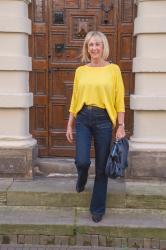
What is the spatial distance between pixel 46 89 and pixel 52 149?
34.4 inches

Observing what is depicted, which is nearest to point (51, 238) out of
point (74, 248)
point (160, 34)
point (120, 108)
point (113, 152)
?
point (74, 248)

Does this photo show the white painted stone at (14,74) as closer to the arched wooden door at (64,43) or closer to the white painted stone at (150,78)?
the arched wooden door at (64,43)

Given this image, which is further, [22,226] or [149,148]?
[149,148]

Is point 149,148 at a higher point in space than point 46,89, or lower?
lower

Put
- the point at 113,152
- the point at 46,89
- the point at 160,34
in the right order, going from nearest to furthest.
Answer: the point at 113,152
the point at 160,34
the point at 46,89

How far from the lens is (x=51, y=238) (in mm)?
5031

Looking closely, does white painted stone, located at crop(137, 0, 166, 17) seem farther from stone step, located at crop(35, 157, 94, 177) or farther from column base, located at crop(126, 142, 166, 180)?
stone step, located at crop(35, 157, 94, 177)

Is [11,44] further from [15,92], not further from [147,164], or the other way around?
[147,164]

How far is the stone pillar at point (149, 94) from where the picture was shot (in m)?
5.69

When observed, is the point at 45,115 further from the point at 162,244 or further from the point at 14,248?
the point at 162,244

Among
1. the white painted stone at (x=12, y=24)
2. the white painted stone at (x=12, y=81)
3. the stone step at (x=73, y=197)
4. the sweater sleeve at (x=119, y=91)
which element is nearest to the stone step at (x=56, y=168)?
the stone step at (x=73, y=197)

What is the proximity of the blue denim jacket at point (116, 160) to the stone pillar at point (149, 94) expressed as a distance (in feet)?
3.24

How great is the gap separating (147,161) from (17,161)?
1.72m

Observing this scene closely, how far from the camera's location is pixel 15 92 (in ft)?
19.3
